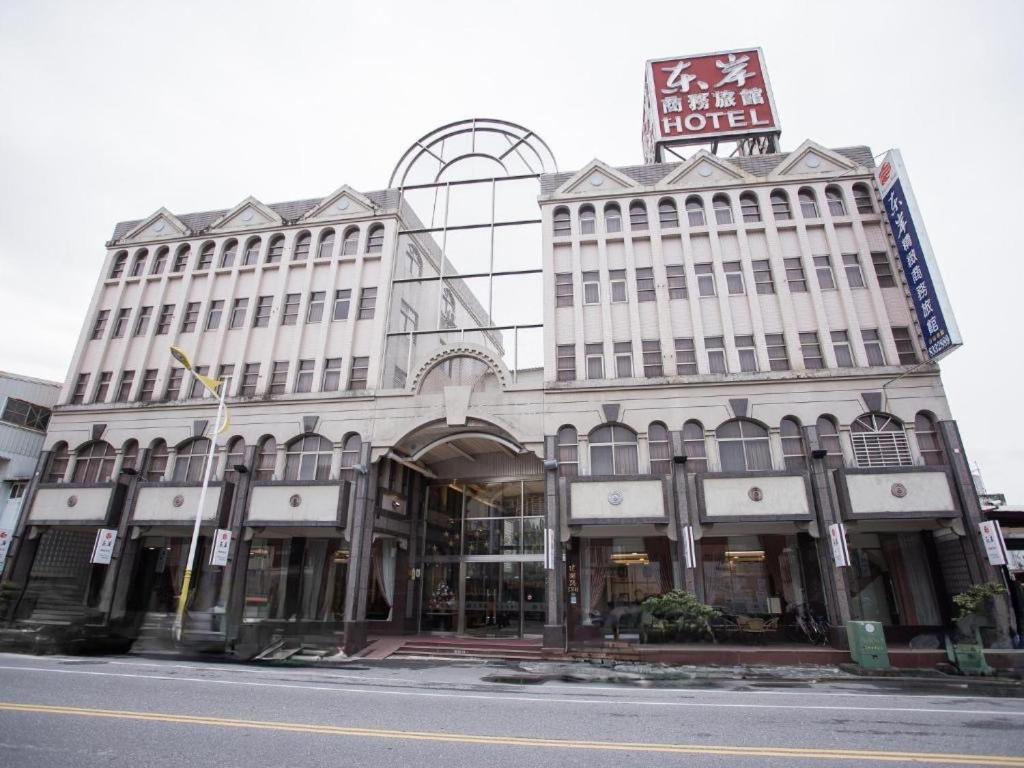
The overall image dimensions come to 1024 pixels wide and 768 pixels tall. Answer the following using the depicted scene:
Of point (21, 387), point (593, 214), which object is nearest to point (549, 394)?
point (593, 214)

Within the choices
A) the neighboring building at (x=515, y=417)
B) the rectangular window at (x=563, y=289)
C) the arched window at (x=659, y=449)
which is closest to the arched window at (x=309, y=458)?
the neighboring building at (x=515, y=417)

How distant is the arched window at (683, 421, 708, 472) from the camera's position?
2128 centimetres

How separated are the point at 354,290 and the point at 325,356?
3553mm

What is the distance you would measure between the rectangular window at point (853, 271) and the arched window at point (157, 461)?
31134 mm

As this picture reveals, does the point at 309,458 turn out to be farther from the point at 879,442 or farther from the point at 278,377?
the point at 879,442

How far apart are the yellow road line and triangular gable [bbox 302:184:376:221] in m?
24.6

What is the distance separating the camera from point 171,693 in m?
9.88

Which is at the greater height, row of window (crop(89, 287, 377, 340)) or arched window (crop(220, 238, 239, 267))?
arched window (crop(220, 238, 239, 267))

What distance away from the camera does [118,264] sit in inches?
1220

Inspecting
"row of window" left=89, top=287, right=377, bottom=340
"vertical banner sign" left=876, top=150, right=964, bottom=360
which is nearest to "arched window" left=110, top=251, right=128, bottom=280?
"row of window" left=89, top=287, right=377, bottom=340

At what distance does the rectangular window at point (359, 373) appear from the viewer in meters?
25.2

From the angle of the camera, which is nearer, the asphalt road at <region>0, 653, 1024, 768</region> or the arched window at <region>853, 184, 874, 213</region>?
the asphalt road at <region>0, 653, 1024, 768</region>

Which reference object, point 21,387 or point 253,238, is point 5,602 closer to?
point 21,387

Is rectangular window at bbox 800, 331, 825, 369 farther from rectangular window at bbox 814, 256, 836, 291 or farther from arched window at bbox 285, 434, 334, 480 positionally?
arched window at bbox 285, 434, 334, 480
